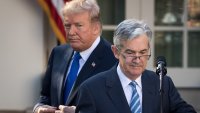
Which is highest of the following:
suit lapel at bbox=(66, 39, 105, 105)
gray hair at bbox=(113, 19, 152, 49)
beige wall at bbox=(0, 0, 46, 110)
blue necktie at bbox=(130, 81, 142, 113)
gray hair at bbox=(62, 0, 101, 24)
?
gray hair at bbox=(62, 0, 101, 24)

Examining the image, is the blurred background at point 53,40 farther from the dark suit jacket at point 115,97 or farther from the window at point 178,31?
the dark suit jacket at point 115,97

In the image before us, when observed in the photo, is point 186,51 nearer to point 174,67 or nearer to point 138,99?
point 174,67

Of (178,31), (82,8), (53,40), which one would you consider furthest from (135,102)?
(178,31)

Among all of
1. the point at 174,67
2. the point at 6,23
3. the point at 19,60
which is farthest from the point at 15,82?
the point at 174,67

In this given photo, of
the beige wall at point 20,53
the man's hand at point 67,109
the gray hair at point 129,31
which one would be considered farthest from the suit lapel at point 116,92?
the beige wall at point 20,53

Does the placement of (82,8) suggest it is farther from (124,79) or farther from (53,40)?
(53,40)

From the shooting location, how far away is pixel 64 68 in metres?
3.81

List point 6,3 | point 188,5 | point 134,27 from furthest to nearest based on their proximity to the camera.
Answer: point 188,5 < point 6,3 < point 134,27

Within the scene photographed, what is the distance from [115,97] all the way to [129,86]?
10 centimetres

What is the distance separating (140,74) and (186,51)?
494 cm

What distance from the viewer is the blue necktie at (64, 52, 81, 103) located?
3748mm

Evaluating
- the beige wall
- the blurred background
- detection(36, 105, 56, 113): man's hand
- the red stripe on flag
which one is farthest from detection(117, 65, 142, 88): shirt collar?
the beige wall

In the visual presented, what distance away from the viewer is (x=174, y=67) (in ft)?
26.2

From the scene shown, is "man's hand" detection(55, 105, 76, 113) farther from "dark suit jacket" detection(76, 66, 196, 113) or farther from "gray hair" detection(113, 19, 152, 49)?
"gray hair" detection(113, 19, 152, 49)
